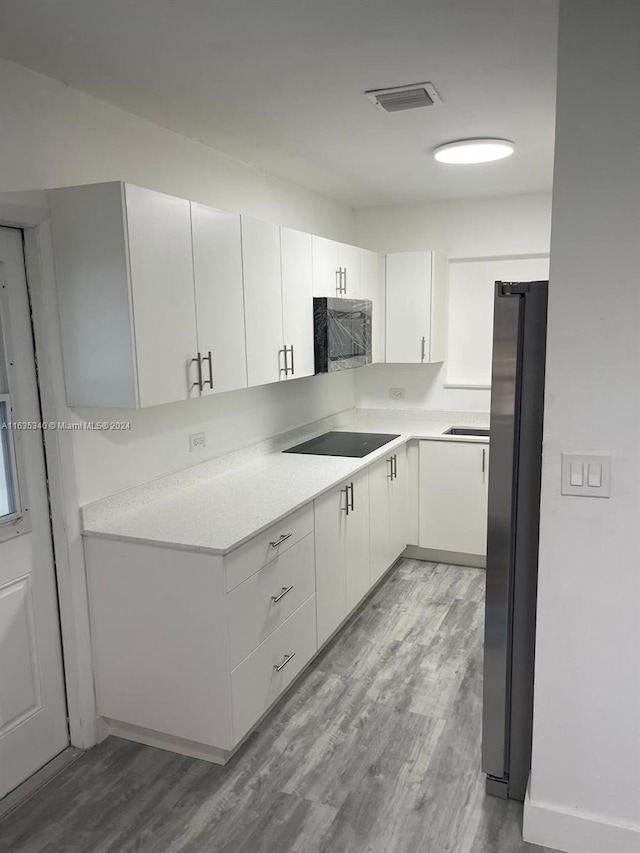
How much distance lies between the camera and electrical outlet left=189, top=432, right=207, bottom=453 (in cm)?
309

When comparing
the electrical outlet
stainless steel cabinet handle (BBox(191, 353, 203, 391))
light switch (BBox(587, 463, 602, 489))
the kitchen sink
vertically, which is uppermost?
stainless steel cabinet handle (BBox(191, 353, 203, 391))

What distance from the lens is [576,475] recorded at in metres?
1.78

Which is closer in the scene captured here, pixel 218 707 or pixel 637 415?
pixel 637 415

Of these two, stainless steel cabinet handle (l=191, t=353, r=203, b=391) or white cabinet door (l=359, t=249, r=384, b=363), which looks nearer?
stainless steel cabinet handle (l=191, t=353, r=203, b=391)

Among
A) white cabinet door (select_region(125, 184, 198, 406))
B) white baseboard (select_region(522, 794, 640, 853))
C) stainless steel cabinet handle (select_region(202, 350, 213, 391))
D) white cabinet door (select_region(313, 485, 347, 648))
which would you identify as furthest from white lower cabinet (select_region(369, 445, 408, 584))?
white baseboard (select_region(522, 794, 640, 853))

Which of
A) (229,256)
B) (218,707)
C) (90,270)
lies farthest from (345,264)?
(218,707)

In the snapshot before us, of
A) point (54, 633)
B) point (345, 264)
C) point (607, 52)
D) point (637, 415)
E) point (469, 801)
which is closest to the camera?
point (607, 52)

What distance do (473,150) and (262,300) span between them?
1.28 metres

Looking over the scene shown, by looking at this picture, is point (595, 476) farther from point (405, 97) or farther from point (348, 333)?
point (348, 333)

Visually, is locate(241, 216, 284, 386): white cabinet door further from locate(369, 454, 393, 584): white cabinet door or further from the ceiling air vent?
locate(369, 454, 393, 584): white cabinet door

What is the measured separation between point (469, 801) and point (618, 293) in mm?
1735

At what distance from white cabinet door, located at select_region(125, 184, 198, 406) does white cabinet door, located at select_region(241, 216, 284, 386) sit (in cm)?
43

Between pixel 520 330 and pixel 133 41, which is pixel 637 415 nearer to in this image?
pixel 520 330

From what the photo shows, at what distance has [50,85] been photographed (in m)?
2.21
